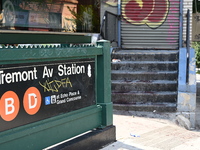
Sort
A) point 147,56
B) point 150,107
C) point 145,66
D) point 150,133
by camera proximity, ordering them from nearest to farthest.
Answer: point 150,133
point 150,107
point 145,66
point 147,56

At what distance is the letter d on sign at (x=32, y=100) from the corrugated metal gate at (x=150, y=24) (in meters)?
7.07

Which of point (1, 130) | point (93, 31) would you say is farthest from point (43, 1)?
point (1, 130)

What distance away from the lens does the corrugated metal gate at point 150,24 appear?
34.7 ft

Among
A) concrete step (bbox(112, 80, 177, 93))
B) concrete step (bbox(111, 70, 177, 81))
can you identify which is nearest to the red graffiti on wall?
concrete step (bbox(111, 70, 177, 81))

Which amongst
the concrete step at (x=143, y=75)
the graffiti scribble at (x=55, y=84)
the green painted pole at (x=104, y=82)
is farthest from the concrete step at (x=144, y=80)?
the graffiti scribble at (x=55, y=84)

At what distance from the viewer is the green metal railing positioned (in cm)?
358

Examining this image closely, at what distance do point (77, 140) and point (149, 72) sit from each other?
4.37 meters

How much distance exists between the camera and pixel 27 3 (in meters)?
3.83

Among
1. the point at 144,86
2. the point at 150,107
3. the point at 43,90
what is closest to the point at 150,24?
the point at 144,86

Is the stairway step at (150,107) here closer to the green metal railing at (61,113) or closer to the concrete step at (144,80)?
the concrete step at (144,80)

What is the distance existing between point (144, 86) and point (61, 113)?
4.15 m

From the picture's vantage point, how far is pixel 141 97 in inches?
311

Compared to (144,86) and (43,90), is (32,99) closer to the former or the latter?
(43,90)

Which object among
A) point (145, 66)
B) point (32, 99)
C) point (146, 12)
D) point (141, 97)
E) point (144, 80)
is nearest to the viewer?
point (32, 99)
